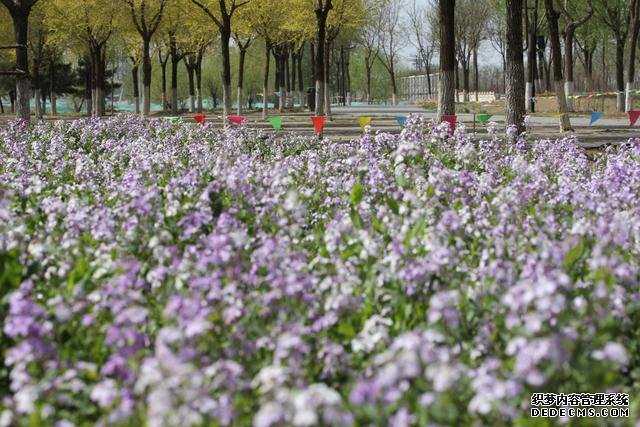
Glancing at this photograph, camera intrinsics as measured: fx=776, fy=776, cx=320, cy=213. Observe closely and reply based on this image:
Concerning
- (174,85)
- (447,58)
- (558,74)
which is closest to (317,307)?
(447,58)

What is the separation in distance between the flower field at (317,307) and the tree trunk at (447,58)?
367 inches

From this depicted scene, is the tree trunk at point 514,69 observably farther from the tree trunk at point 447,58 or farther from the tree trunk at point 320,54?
the tree trunk at point 320,54

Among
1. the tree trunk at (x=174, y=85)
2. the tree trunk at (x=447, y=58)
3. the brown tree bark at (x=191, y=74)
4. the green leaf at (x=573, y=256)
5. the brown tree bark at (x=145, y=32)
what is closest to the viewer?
the green leaf at (x=573, y=256)

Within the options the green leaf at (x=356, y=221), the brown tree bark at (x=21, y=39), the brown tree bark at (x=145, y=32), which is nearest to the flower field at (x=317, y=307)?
the green leaf at (x=356, y=221)

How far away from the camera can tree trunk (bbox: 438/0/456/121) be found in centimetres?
1502

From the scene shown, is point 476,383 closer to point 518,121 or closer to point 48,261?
point 48,261

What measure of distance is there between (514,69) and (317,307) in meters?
10.5

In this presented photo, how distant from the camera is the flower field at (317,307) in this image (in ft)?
8.25

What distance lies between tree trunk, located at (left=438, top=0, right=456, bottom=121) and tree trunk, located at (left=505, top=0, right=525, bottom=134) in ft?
6.57

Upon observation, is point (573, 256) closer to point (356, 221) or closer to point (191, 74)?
point (356, 221)

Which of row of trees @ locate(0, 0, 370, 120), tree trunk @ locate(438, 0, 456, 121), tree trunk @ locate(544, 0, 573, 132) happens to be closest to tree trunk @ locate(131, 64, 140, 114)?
row of trees @ locate(0, 0, 370, 120)

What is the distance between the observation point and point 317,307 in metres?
3.63

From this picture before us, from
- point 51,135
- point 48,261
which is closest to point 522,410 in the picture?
point 48,261

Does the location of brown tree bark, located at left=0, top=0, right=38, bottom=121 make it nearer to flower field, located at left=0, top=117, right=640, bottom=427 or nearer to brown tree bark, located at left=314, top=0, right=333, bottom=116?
brown tree bark, located at left=314, top=0, right=333, bottom=116
